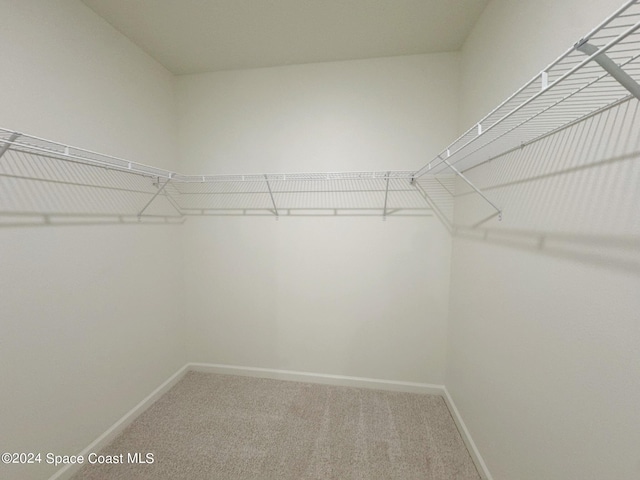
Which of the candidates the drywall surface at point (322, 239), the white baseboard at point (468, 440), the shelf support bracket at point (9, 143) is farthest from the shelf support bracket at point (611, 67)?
the white baseboard at point (468, 440)

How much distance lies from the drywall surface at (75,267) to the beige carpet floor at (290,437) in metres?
0.29

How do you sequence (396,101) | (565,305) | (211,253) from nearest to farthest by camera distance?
(565,305) < (396,101) < (211,253)

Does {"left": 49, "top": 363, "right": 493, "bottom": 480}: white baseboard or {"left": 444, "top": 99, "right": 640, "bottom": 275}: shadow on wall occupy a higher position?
{"left": 444, "top": 99, "right": 640, "bottom": 275}: shadow on wall

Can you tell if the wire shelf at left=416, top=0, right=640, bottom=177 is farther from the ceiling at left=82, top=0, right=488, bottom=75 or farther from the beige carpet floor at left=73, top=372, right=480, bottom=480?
the beige carpet floor at left=73, top=372, right=480, bottom=480

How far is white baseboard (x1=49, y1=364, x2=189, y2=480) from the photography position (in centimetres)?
130

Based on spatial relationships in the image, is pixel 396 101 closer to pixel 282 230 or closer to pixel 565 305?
pixel 282 230

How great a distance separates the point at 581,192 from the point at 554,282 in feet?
1.02

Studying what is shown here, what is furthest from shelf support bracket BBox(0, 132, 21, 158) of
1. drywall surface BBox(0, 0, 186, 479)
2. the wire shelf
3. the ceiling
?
the wire shelf

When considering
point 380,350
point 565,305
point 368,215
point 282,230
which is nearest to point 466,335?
point 380,350

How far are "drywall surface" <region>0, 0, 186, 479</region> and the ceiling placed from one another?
0.80ft

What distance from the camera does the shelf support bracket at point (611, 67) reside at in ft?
1.46

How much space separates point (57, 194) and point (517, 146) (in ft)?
7.12

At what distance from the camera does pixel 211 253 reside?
2129 mm

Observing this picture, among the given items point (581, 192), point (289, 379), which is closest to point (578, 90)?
point (581, 192)
